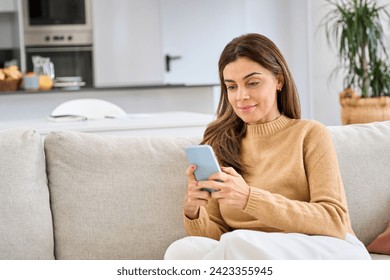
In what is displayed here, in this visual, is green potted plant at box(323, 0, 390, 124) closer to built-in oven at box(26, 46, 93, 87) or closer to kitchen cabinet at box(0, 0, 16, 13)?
built-in oven at box(26, 46, 93, 87)

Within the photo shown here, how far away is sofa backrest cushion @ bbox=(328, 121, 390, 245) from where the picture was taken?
86.3 inches

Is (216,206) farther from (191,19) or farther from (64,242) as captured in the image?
Result: (191,19)

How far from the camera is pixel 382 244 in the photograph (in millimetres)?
2143

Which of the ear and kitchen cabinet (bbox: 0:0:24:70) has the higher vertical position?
kitchen cabinet (bbox: 0:0:24:70)

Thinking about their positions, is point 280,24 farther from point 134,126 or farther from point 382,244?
point 382,244

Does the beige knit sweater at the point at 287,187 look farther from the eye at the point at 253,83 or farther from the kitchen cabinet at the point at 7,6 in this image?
the kitchen cabinet at the point at 7,6

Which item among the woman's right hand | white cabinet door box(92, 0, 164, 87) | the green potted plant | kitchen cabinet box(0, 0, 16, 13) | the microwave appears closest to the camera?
the woman's right hand

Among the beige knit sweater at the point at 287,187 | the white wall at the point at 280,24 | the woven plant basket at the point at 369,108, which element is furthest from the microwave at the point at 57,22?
the beige knit sweater at the point at 287,187

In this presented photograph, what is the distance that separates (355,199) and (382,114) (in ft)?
11.2

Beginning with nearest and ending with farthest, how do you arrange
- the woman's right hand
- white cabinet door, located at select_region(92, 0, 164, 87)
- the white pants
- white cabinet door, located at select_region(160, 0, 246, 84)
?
the white pants < the woman's right hand < white cabinet door, located at select_region(92, 0, 164, 87) < white cabinet door, located at select_region(160, 0, 246, 84)

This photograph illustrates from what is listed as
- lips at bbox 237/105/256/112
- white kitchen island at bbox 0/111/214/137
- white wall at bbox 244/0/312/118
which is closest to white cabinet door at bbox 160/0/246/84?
white wall at bbox 244/0/312/118

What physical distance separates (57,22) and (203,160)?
17.5ft

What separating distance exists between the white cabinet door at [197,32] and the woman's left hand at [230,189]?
554 centimetres

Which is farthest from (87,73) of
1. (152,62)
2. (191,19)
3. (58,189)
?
(58,189)
